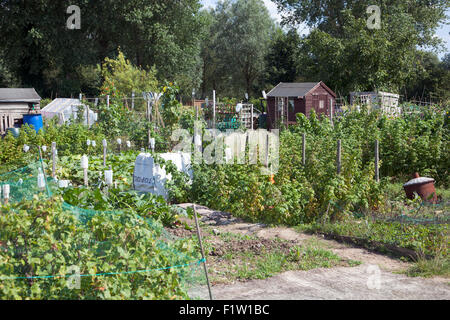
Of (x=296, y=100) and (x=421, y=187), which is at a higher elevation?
(x=296, y=100)

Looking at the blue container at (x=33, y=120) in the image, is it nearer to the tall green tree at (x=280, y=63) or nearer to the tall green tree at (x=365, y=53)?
the tall green tree at (x=365, y=53)

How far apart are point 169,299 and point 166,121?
858 cm

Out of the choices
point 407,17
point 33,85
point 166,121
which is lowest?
point 166,121

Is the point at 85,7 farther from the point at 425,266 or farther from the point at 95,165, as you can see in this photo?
the point at 425,266

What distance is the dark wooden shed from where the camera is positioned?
78.5ft

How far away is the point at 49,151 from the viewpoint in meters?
12.3

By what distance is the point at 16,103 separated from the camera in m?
21.7

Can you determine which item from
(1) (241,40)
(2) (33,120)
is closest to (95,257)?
(2) (33,120)

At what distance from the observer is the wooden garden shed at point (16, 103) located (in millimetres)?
20688

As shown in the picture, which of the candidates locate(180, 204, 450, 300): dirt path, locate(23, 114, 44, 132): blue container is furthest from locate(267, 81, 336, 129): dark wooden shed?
locate(180, 204, 450, 300): dirt path

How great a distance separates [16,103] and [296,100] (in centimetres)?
1284

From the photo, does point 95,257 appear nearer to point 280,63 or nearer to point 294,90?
point 294,90

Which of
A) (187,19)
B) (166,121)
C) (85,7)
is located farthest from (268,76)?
(166,121)

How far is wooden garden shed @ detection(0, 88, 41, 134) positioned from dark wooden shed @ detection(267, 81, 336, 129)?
10.9 meters
